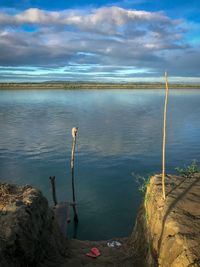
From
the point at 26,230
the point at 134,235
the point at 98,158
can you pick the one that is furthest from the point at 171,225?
the point at 98,158

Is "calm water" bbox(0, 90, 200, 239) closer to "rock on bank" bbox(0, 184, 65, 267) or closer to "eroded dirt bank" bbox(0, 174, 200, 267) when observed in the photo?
"eroded dirt bank" bbox(0, 174, 200, 267)

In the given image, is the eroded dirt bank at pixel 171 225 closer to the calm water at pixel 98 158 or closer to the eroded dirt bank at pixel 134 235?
the eroded dirt bank at pixel 134 235

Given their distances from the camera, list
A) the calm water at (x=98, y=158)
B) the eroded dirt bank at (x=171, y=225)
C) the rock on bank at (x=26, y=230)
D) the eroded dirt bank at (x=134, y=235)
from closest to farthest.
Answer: the eroded dirt bank at (x=171, y=225) < the eroded dirt bank at (x=134, y=235) < the rock on bank at (x=26, y=230) < the calm water at (x=98, y=158)

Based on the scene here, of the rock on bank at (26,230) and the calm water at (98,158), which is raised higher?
the rock on bank at (26,230)

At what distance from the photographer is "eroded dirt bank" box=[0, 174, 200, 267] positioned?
9289 millimetres

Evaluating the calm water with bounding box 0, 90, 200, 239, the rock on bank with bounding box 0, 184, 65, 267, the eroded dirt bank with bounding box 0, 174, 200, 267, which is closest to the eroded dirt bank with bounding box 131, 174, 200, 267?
the eroded dirt bank with bounding box 0, 174, 200, 267

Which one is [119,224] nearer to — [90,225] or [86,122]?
Answer: [90,225]

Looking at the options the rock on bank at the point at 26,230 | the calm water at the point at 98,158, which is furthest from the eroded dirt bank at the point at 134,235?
the calm water at the point at 98,158

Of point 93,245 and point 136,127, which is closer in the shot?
point 93,245

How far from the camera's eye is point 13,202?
11.3m

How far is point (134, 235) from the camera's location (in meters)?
14.9

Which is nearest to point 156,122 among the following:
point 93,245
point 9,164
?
point 9,164

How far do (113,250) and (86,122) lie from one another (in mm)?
44218

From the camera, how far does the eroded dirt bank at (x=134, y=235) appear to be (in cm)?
929
